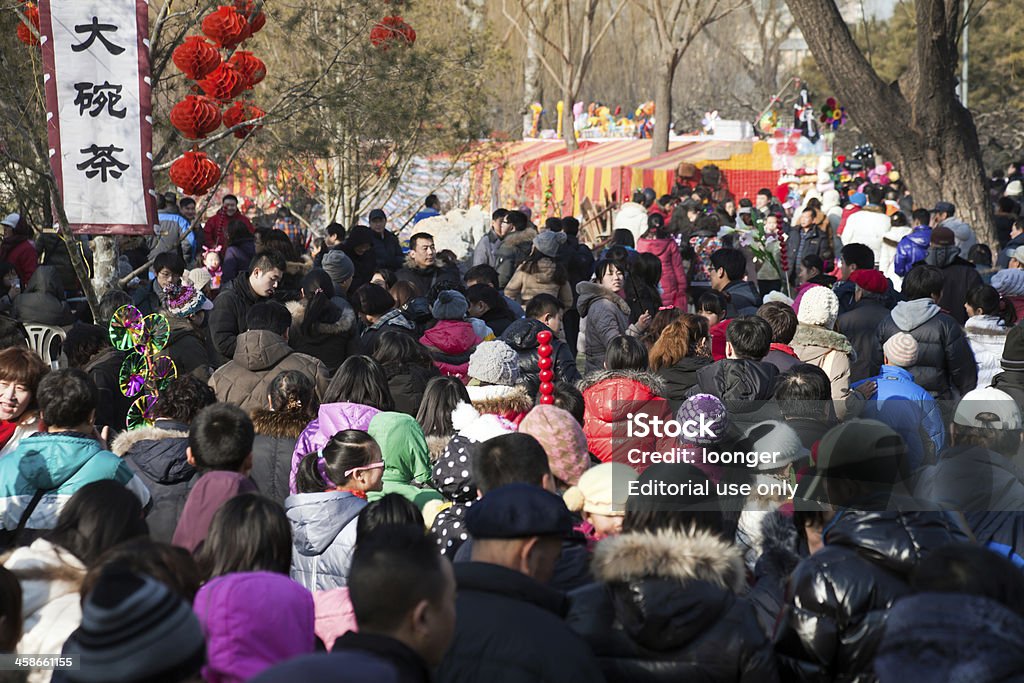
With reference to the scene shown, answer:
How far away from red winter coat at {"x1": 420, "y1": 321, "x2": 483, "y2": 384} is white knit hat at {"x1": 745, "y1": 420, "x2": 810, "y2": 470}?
276 cm

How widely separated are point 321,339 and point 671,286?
4.28 metres

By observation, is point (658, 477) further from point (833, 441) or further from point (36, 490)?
point (36, 490)

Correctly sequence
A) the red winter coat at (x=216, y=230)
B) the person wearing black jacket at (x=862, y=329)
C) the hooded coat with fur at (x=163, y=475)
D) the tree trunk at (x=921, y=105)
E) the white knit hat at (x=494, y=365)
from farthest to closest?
1. the tree trunk at (x=921, y=105)
2. the red winter coat at (x=216, y=230)
3. the person wearing black jacket at (x=862, y=329)
4. the white knit hat at (x=494, y=365)
5. the hooded coat with fur at (x=163, y=475)

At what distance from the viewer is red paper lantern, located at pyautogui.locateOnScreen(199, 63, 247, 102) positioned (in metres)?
7.67

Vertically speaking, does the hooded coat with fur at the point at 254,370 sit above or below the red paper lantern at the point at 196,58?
below

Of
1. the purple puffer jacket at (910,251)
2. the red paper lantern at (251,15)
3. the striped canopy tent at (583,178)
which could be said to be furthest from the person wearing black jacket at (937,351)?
the striped canopy tent at (583,178)

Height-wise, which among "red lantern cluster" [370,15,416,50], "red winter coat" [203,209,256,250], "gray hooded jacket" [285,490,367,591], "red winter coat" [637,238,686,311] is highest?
"red lantern cluster" [370,15,416,50]

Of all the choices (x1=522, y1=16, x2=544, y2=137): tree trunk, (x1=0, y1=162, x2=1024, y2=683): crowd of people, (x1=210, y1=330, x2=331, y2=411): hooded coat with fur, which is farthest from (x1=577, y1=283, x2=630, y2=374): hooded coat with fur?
(x1=522, y1=16, x2=544, y2=137): tree trunk

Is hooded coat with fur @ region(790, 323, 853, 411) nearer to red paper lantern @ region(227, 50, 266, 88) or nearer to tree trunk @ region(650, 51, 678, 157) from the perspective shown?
red paper lantern @ region(227, 50, 266, 88)

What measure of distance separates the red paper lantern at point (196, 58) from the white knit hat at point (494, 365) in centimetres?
295

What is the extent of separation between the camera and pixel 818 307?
22.8 ft

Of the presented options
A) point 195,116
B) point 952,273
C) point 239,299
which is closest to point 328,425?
point 239,299

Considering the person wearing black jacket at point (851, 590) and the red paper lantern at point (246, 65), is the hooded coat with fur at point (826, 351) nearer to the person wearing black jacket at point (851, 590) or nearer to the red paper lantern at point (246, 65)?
the person wearing black jacket at point (851, 590)

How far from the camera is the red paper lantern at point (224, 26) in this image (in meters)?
7.51
